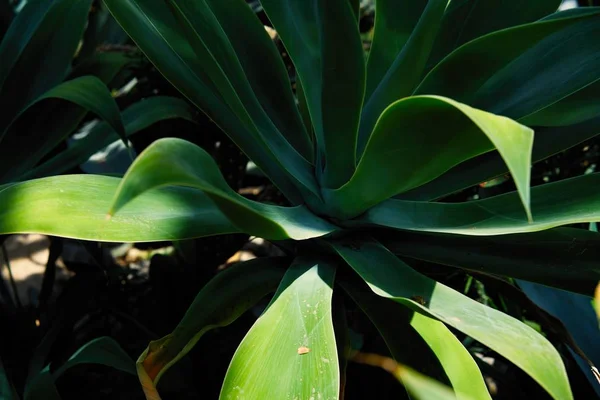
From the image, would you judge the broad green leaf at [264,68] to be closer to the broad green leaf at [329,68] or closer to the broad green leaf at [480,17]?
the broad green leaf at [329,68]

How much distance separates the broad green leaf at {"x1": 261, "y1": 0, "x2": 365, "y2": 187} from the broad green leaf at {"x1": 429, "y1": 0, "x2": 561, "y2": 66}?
204 millimetres

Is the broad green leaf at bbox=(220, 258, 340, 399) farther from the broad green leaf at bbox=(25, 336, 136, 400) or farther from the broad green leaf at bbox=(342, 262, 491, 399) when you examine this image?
the broad green leaf at bbox=(25, 336, 136, 400)

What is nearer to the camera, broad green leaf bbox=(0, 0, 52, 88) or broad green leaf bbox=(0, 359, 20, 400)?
broad green leaf bbox=(0, 359, 20, 400)

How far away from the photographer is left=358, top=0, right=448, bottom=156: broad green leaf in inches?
33.0

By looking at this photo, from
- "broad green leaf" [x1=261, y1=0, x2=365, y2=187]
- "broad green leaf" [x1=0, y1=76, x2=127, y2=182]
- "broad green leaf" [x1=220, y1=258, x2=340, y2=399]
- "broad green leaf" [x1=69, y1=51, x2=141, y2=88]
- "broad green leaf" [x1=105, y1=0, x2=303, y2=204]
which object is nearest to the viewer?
"broad green leaf" [x1=220, y1=258, x2=340, y2=399]

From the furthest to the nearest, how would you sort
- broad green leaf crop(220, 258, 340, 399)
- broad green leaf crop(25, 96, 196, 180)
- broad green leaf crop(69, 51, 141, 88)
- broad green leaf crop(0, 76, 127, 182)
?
broad green leaf crop(69, 51, 141, 88) < broad green leaf crop(25, 96, 196, 180) < broad green leaf crop(0, 76, 127, 182) < broad green leaf crop(220, 258, 340, 399)

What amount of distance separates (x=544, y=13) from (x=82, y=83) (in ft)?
2.55

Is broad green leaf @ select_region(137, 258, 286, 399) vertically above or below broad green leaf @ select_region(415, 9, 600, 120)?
below

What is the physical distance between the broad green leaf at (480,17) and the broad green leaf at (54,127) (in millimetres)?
542

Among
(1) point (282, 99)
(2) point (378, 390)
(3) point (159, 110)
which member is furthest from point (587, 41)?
(3) point (159, 110)

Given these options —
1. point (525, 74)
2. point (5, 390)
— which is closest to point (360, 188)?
point (525, 74)

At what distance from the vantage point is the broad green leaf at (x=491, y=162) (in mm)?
969

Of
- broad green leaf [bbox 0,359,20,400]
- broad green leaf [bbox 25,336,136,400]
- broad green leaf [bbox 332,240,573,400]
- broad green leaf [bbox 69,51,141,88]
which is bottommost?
broad green leaf [bbox 0,359,20,400]

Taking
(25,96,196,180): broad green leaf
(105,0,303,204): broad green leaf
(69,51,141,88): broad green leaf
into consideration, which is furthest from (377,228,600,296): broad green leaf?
(69,51,141,88): broad green leaf
